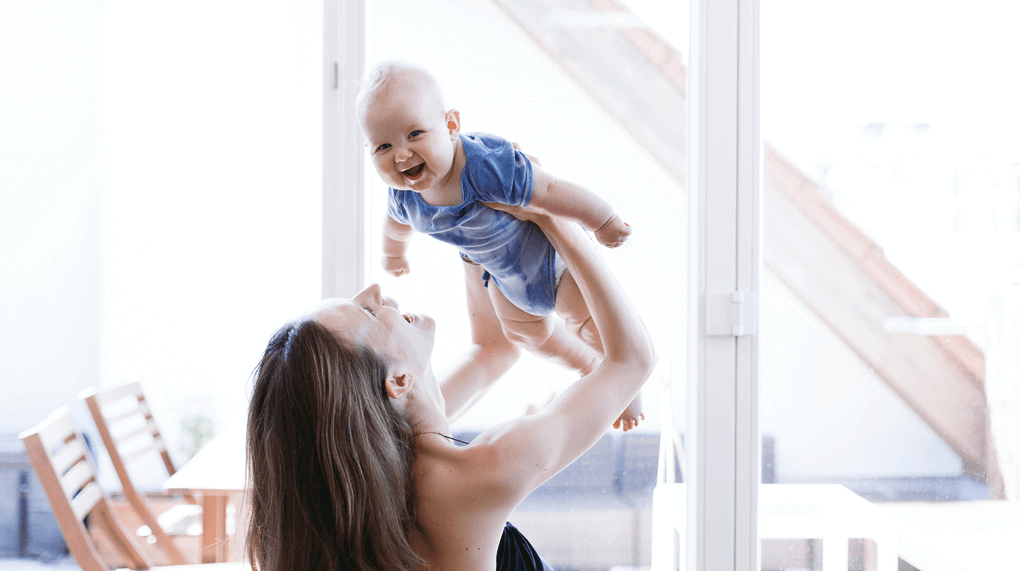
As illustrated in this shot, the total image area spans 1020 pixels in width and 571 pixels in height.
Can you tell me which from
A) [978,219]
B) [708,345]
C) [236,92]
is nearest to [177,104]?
[236,92]

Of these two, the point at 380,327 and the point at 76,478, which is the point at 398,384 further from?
the point at 76,478

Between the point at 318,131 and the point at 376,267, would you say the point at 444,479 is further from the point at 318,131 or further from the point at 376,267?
the point at 318,131

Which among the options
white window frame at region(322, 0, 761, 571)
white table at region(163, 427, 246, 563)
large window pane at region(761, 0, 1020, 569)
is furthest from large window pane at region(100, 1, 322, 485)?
large window pane at region(761, 0, 1020, 569)

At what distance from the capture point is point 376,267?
3.81 feet

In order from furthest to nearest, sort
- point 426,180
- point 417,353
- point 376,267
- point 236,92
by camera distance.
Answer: point 236,92, point 376,267, point 417,353, point 426,180

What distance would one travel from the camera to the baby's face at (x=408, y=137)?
617mm

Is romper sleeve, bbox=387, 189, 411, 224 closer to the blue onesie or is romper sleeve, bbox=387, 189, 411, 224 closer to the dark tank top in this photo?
the blue onesie

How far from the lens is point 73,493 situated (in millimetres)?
1484

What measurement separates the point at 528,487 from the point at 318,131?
2.66ft

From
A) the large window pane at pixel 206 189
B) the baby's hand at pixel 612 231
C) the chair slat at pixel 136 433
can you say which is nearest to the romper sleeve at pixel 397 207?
the baby's hand at pixel 612 231

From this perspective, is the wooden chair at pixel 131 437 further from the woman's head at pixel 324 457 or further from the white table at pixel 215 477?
the woman's head at pixel 324 457

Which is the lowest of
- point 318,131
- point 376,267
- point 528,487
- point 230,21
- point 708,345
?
point 528,487

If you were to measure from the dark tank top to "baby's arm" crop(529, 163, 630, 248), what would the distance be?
416 mm

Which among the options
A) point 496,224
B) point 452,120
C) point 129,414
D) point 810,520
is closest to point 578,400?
point 496,224
